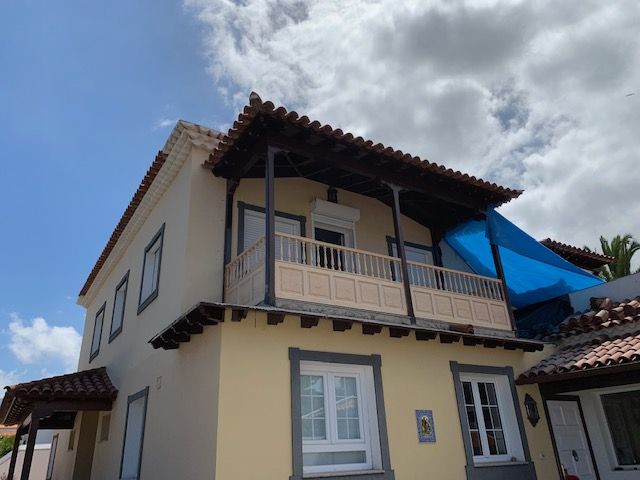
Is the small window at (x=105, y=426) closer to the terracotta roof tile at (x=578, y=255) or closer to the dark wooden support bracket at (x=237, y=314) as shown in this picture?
the dark wooden support bracket at (x=237, y=314)

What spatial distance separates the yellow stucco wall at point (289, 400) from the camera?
615cm

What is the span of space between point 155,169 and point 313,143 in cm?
373

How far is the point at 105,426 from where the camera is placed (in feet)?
36.8

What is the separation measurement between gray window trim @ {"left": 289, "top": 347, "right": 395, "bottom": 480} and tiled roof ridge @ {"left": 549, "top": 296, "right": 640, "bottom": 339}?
14.8 feet

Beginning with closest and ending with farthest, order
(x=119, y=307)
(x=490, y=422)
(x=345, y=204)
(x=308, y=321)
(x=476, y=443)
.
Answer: (x=308, y=321) < (x=476, y=443) < (x=490, y=422) < (x=345, y=204) < (x=119, y=307)

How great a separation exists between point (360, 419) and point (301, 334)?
59.7 inches

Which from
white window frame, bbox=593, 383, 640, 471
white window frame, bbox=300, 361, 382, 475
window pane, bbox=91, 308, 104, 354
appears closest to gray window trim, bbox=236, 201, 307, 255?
white window frame, bbox=300, 361, 382, 475

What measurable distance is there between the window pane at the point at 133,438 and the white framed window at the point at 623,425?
27.8ft

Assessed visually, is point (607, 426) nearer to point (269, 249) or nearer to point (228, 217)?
point (269, 249)

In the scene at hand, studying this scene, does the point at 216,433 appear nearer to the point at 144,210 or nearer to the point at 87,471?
the point at 144,210

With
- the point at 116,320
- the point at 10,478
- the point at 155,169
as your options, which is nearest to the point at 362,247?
the point at 155,169

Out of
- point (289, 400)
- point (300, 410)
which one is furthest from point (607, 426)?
point (289, 400)

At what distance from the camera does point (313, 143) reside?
26.8 feet

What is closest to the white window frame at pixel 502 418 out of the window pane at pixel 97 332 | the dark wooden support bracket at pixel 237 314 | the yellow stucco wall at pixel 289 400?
the yellow stucco wall at pixel 289 400
